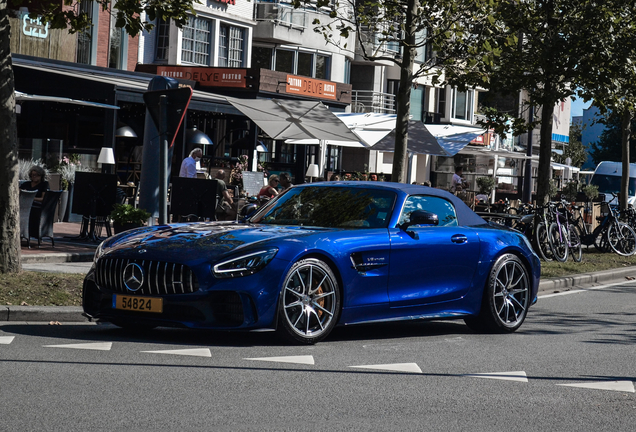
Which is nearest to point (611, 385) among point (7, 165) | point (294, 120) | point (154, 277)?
point (154, 277)

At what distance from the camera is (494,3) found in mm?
15133

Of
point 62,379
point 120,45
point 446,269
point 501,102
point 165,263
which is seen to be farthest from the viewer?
point 501,102

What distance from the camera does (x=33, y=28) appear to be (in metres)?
27.5

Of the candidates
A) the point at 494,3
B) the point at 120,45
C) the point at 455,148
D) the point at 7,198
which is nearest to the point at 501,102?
the point at 120,45

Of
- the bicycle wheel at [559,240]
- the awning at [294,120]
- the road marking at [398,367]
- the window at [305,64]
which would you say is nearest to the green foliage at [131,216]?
the awning at [294,120]

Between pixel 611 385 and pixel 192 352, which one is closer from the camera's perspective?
pixel 611 385

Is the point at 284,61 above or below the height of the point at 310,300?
above

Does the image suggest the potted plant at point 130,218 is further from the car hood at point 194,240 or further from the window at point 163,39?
the window at point 163,39

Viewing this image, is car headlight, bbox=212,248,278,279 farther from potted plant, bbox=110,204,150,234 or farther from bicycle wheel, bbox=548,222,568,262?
bicycle wheel, bbox=548,222,568,262

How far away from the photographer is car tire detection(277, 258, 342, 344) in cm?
796

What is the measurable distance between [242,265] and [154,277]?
0.71 metres

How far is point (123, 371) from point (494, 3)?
10109 millimetres

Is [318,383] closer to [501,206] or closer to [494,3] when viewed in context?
[494,3]

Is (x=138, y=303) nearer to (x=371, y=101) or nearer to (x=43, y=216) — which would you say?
(x=43, y=216)
